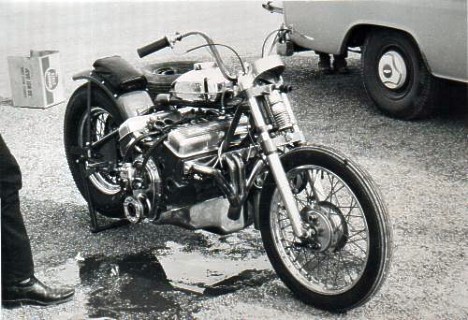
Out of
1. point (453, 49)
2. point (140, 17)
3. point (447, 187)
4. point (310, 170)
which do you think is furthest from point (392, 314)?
point (140, 17)

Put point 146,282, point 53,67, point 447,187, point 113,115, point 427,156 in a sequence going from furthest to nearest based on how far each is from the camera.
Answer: point 53,67 → point 427,156 → point 447,187 → point 113,115 → point 146,282

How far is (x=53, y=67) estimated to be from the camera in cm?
706

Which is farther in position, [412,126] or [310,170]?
[412,126]

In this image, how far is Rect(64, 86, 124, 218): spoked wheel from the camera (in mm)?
4184

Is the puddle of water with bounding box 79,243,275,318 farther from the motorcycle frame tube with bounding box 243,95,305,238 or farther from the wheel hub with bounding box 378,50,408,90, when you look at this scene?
the wheel hub with bounding box 378,50,408,90

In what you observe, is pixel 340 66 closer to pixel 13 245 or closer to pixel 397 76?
pixel 397 76

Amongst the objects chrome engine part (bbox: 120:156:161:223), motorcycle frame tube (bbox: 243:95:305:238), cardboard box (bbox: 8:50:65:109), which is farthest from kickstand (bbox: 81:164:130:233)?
cardboard box (bbox: 8:50:65:109)

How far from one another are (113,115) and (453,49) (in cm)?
256

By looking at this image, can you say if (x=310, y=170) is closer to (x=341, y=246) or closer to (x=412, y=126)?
(x=341, y=246)

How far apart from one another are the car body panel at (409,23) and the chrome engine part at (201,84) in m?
1.27

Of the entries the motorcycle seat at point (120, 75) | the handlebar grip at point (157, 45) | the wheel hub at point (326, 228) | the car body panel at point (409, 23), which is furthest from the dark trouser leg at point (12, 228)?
the car body panel at point (409, 23)

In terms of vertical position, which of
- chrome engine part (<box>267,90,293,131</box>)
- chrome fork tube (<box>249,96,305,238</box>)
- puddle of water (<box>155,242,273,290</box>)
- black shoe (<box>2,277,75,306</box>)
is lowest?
puddle of water (<box>155,242,273,290</box>)

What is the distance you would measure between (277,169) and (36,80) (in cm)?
431

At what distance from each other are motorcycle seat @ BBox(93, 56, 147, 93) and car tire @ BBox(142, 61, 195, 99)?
47 millimetres
